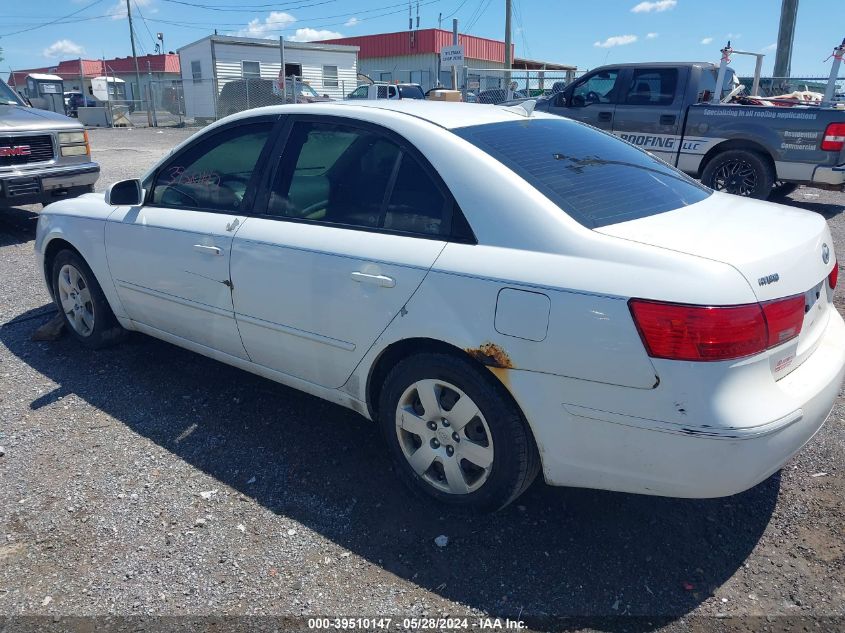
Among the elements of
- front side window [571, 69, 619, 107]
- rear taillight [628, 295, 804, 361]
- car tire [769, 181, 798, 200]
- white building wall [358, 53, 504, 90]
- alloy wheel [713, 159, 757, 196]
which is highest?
white building wall [358, 53, 504, 90]

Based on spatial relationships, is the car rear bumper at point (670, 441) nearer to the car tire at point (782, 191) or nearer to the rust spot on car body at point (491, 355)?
the rust spot on car body at point (491, 355)

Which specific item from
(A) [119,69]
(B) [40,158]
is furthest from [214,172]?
(A) [119,69]

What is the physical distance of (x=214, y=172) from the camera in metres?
3.76

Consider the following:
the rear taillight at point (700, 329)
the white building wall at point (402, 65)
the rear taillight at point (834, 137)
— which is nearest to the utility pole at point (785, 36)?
the rear taillight at point (834, 137)

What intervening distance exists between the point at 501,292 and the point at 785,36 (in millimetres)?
18258

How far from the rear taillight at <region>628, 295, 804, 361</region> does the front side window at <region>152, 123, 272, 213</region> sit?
2.20 m

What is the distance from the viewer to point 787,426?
2320mm

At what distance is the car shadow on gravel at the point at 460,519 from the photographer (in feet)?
8.27

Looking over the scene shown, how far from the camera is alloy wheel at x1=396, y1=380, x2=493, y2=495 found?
274cm

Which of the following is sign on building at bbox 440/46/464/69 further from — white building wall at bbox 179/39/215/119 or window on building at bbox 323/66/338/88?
window on building at bbox 323/66/338/88

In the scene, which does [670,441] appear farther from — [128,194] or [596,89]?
[596,89]

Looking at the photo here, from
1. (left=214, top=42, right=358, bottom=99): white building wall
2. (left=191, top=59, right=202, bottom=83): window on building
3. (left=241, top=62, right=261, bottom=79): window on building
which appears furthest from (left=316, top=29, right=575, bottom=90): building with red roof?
(left=191, top=59, right=202, bottom=83): window on building

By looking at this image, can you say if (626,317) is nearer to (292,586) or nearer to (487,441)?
(487,441)

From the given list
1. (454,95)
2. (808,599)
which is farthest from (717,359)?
(454,95)
